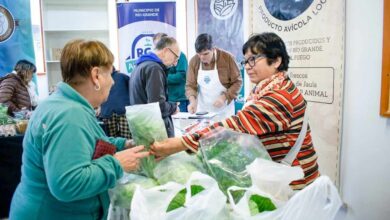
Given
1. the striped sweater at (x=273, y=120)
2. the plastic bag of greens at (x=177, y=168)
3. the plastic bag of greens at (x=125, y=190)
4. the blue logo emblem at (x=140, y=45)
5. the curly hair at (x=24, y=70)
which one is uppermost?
the blue logo emblem at (x=140, y=45)

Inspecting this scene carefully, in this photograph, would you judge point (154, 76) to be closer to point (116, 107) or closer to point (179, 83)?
point (116, 107)

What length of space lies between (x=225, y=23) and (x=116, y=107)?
6.04 ft

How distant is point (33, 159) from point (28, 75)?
3.33m

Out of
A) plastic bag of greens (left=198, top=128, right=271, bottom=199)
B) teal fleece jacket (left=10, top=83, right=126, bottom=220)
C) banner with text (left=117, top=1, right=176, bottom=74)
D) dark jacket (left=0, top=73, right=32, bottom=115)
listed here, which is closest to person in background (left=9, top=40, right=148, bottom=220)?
teal fleece jacket (left=10, top=83, right=126, bottom=220)

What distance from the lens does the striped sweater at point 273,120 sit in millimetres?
1231

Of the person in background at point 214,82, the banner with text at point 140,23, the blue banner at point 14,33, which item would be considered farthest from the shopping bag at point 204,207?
the blue banner at point 14,33

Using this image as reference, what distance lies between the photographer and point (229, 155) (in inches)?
42.4

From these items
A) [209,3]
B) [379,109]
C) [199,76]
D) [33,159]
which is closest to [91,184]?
[33,159]

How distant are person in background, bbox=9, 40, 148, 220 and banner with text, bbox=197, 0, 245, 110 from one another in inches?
109

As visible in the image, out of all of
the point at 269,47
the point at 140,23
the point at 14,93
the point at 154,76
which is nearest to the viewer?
the point at 269,47

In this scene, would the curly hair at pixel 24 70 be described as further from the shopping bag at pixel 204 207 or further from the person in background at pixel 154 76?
the shopping bag at pixel 204 207

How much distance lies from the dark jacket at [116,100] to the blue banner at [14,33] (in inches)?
81.9

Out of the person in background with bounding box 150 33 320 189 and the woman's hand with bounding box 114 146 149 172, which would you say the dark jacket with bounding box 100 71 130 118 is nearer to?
the person in background with bounding box 150 33 320 189

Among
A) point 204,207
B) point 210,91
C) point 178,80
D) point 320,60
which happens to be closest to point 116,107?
point 210,91
